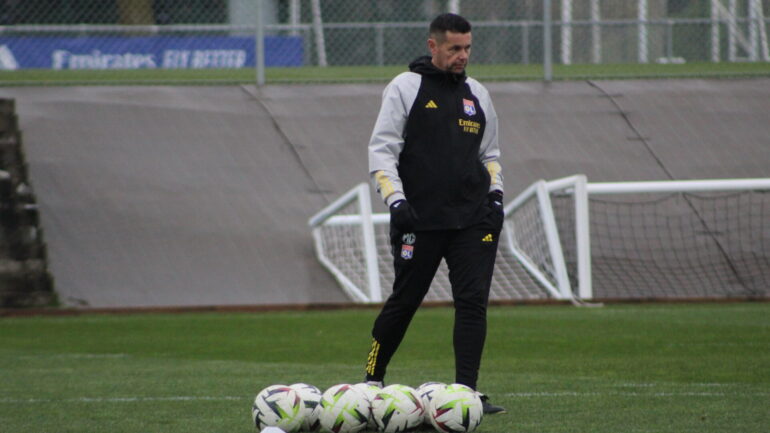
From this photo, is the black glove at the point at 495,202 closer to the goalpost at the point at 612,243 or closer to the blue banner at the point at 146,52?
the goalpost at the point at 612,243

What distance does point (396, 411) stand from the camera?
5387mm

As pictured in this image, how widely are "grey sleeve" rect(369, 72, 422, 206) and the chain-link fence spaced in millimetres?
12882

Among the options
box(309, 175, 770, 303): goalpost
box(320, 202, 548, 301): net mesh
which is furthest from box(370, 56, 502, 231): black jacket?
box(320, 202, 548, 301): net mesh

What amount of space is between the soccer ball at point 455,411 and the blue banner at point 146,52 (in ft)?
46.2

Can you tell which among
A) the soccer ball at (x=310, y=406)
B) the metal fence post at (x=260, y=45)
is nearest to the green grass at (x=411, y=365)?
the soccer ball at (x=310, y=406)

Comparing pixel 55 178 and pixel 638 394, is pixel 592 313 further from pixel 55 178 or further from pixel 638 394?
pixel 55 178

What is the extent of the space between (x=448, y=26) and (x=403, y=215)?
3.21 feet

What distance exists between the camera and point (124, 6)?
1877cm

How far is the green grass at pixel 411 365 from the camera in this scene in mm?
5887

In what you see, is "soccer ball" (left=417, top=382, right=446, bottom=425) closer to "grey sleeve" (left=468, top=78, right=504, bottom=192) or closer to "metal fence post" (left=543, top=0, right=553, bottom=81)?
"grey sleeve" (left=468, top=78, right=504, bottom=192)

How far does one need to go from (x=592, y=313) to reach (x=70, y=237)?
6.99 meters

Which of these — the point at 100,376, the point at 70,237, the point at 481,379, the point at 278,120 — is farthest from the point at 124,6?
the point at 481,379

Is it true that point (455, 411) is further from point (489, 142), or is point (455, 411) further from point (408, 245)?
point (489, 142)

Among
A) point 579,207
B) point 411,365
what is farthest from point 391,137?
point 579,207
